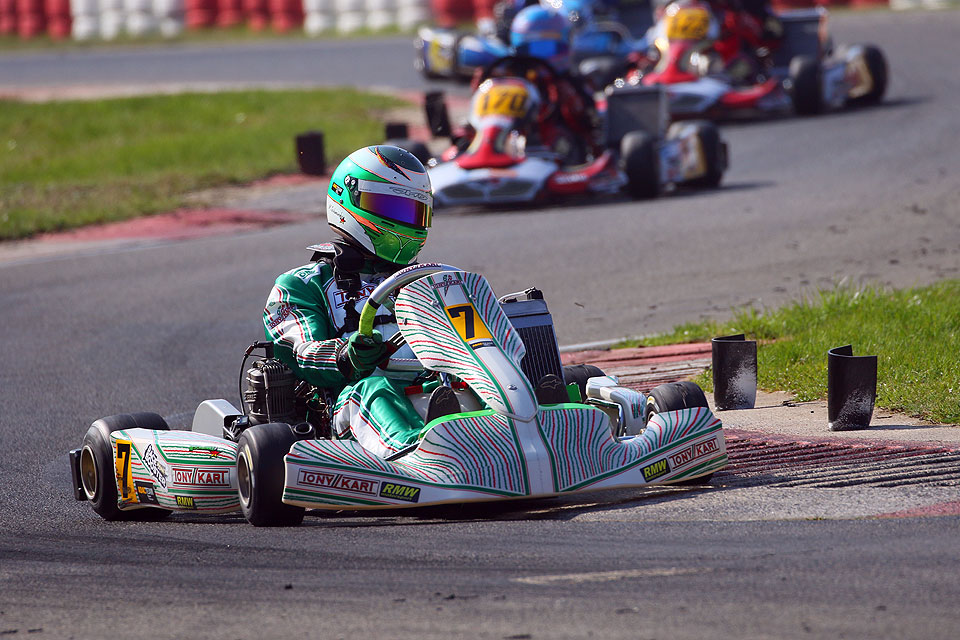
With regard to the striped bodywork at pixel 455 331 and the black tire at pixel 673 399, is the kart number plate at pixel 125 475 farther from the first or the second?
the black tire at pixel 673 399

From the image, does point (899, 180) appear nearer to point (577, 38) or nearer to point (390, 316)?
point (577, 38)

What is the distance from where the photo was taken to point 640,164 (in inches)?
467

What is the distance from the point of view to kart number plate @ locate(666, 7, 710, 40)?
583 inches

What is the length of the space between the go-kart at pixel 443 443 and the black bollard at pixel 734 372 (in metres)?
0.77

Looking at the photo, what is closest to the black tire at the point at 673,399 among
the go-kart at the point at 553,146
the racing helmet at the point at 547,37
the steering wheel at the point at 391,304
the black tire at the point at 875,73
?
the steering wheel at the point at 391,304

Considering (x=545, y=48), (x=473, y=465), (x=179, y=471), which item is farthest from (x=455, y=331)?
(x=545, y=48)

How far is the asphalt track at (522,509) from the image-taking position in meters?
3.39

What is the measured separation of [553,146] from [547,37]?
0.95 m

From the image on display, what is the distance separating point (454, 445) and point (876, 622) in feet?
5.00

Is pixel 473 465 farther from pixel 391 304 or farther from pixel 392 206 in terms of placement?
pixel 392 206

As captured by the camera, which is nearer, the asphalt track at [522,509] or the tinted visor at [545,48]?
the asphalt track at [522,509]

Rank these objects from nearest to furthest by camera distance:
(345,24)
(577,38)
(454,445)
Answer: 1. (454,445)
2. (577,38)
3. (345,24)

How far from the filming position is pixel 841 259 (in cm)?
948

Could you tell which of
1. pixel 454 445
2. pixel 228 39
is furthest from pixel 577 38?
pixel 454 445
